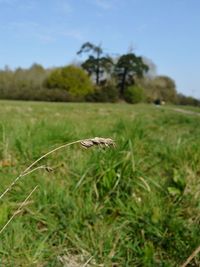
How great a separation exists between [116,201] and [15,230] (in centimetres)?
83

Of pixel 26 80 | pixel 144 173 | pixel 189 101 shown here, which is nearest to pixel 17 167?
pixel 144 173

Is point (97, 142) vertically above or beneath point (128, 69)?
beneath

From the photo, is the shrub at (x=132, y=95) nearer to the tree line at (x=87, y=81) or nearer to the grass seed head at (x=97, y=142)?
the tree line at (x=87, y=81)

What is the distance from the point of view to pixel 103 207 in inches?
114

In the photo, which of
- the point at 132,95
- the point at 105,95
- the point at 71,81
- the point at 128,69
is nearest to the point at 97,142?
the point at 105,95

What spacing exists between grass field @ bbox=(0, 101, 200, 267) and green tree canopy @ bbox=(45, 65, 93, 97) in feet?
130

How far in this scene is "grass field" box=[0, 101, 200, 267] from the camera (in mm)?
2539

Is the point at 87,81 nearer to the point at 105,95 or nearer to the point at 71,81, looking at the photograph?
the point at 71,81

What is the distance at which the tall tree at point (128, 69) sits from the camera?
3406 centimetres

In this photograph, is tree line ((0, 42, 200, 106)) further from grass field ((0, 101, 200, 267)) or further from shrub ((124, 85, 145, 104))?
grass field ((0, 101, 200, 267))

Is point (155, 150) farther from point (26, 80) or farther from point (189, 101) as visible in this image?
point (189, 101)

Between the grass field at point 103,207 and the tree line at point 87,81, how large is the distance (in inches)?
1144

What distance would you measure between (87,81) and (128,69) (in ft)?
23.3

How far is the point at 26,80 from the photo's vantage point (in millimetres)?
43438
